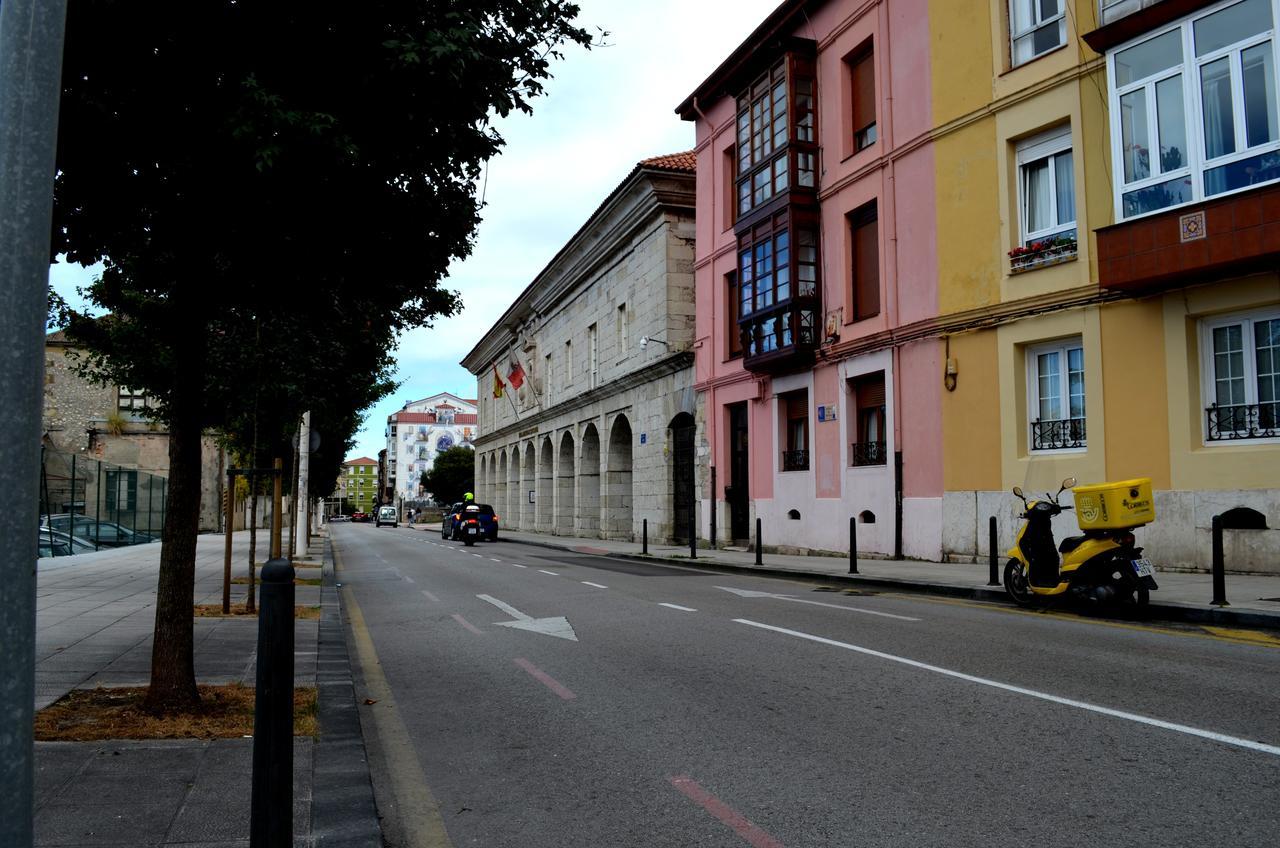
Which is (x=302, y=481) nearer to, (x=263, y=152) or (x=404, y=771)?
(x=404, y=771)

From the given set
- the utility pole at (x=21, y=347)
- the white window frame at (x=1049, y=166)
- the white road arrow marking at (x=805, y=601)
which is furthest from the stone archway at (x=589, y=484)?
the utility pole at (x=21, y=347)

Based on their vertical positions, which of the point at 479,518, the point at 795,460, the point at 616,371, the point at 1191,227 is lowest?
the point at 479,518

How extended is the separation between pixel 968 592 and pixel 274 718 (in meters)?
10.9

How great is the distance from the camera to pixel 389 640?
9.47 metres

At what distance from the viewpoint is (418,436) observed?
159750 mm

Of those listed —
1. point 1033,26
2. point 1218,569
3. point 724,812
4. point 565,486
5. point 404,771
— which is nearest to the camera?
point 724,812

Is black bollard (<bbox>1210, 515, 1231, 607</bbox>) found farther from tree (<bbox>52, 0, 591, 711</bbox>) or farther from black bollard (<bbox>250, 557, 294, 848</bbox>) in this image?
black bollard (<bbox>250, 557, 294, 848</bbox>)

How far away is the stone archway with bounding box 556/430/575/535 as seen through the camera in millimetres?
41688

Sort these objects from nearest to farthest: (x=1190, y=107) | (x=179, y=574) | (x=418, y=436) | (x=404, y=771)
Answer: (x=404, y=771), (x=179, y=574), (x=1190, y=107), (x=418, y=436)

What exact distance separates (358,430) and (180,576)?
28312 mm

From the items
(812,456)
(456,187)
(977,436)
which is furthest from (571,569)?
A: (456,187)

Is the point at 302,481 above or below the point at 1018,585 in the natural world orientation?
above

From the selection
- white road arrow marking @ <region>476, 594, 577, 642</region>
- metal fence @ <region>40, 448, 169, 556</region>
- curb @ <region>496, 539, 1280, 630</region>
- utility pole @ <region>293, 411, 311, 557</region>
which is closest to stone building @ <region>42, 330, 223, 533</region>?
metal fence @ <region>40, 448, 169, 556</region>

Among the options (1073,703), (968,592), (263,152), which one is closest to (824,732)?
(1073,703)
